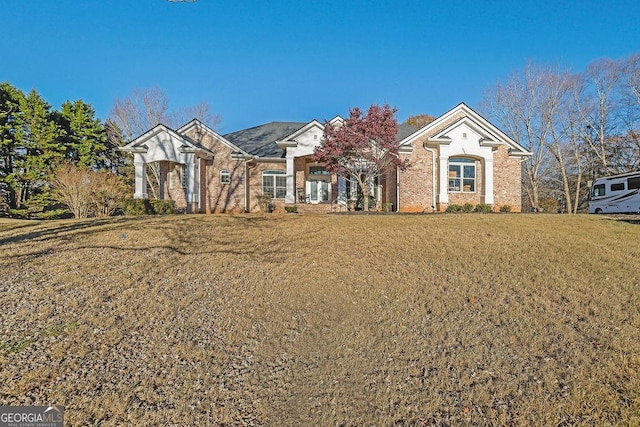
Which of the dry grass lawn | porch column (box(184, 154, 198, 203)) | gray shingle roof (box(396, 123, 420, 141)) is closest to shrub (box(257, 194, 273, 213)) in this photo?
porch column (box(184, 154, 198, 203))

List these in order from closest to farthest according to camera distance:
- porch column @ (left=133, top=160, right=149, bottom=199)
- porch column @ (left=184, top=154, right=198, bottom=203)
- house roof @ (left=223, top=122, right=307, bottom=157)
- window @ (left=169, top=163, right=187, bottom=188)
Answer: porch column @ (left=133, top=160, right=149, bottom=199) < porch column @ (left=184, top=154, right=198, bottom=203) < window @ (left=169, top=163, right=187, bottom=188) < house roof @ (left=223, top=122, right=307, bottom=157)

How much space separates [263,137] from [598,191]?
920 inches

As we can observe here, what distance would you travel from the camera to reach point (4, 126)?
2233 centimetres

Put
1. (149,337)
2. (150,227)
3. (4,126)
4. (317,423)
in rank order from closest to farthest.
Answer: (317,423)
(149,337)
(150,227)
(4,126)

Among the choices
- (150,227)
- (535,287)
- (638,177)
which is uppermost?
(638,177)

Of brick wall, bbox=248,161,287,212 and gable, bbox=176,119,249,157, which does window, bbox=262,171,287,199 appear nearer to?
brick wall, bbox=248,161,287,212

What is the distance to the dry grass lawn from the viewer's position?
9.97ft

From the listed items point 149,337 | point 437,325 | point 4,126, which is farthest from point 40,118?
point 437,325

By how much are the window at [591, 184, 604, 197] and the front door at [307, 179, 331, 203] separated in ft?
60.5

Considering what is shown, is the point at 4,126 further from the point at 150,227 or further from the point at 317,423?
the point at 317,423

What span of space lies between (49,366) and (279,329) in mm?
2603

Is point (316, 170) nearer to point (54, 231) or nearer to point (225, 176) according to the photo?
point (225, 176)

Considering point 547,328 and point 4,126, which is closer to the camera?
point 547,328

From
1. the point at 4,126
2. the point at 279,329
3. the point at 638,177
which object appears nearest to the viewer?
the point at 279,329
